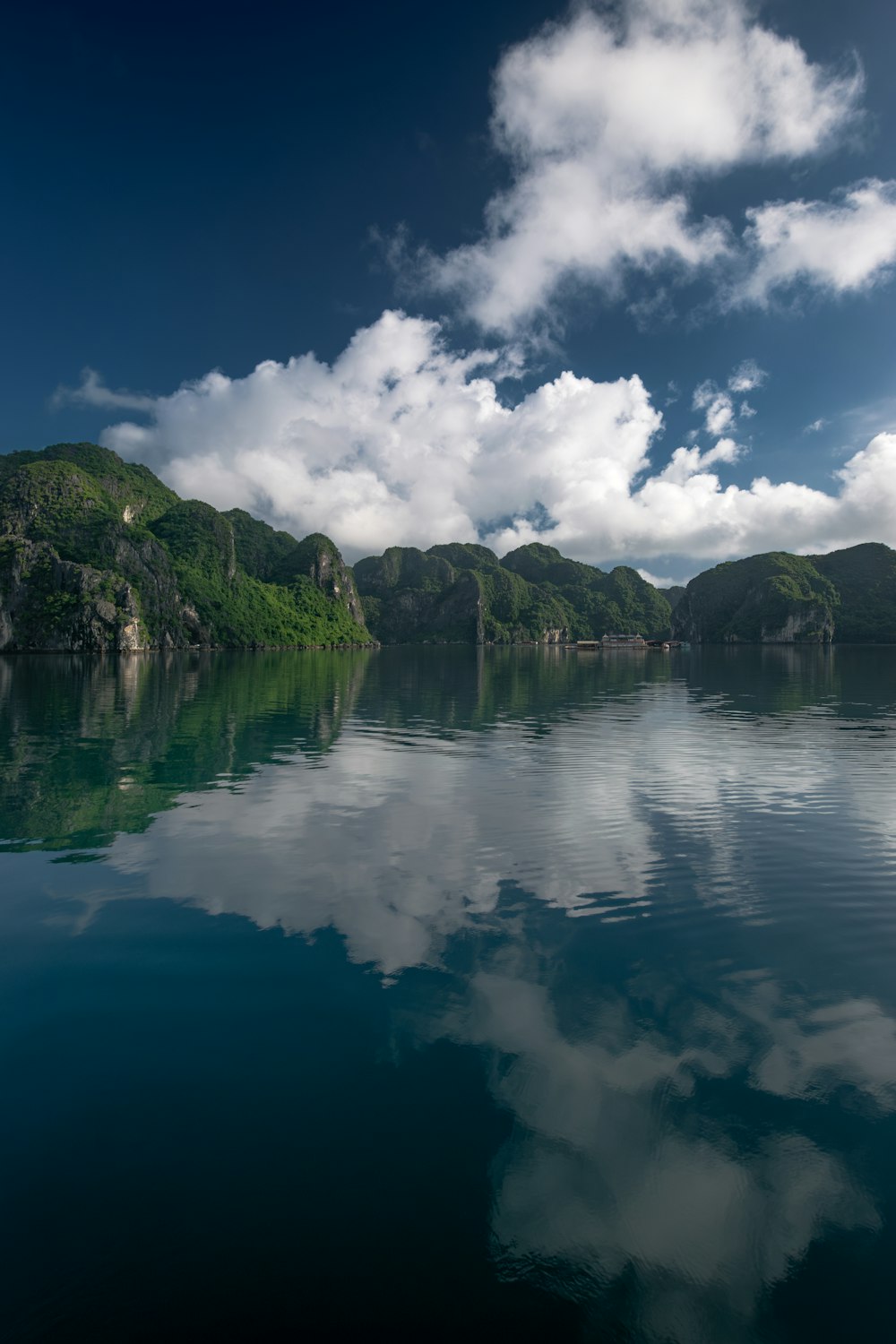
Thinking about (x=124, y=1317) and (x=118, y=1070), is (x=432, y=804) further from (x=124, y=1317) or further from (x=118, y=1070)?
(x=124, y=1317)

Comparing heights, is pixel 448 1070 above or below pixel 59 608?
below

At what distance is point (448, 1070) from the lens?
31.1ft

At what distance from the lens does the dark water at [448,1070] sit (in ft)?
20.8

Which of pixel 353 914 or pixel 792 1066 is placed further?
pixel 353 914

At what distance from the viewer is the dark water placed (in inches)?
249

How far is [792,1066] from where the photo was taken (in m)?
9.62

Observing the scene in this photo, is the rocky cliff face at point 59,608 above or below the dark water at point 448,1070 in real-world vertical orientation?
above

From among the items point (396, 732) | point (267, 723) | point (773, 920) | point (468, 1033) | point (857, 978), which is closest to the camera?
point (468, 1033)

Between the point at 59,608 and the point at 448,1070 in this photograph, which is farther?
the point at 59,608

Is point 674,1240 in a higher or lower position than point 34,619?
lower

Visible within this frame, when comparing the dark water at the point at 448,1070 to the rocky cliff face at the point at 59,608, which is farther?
the rocky cliff face at the point at 59,608

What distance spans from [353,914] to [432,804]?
933cm

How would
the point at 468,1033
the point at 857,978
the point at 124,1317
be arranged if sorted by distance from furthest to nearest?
the point at 857,978 → the point at 468,1033 → the point at 124,1317

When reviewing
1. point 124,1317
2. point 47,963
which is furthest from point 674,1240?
point 47,963
